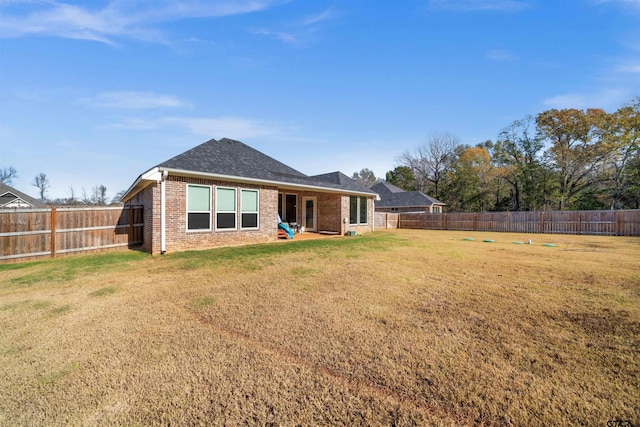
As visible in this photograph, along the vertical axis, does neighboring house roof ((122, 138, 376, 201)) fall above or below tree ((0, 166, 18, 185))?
below

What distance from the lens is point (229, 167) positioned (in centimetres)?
1084

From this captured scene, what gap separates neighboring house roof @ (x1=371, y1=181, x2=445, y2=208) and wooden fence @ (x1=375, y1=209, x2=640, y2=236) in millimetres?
6783

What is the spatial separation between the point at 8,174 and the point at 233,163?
158ft

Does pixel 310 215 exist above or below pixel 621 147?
below

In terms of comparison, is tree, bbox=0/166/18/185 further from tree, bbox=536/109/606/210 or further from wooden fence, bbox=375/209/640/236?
tree, bbox=536/109/606/210

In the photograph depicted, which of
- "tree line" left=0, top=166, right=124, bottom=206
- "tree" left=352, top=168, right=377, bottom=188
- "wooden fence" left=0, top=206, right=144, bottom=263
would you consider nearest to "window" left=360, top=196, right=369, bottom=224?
"wooden fence" left=0, top=206, right=144, bottom=263

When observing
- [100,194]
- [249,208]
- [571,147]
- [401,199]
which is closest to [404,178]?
[401,199]

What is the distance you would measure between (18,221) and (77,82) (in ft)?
18.6

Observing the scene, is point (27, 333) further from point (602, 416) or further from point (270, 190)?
point (270, 190)

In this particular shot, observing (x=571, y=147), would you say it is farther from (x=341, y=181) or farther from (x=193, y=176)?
(x=193, y=176)

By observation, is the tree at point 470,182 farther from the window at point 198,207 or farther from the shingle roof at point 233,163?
the window at point 198,207

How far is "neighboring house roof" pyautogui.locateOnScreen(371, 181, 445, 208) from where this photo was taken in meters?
32.2

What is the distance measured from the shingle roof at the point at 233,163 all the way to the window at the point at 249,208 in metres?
0.77

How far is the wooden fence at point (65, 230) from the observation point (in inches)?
322
